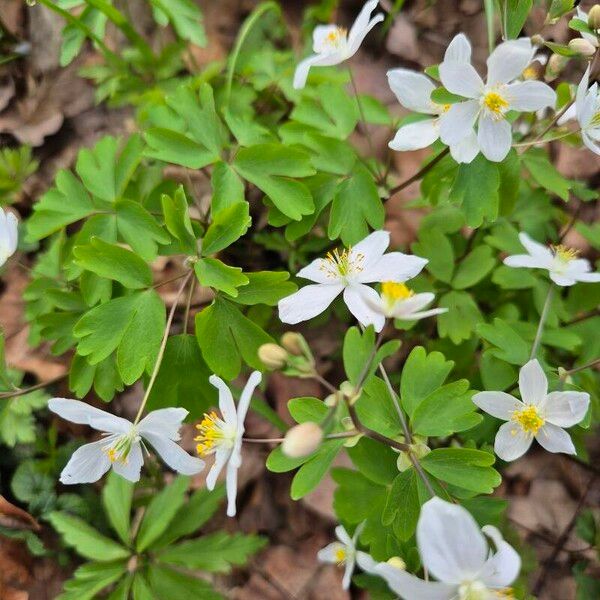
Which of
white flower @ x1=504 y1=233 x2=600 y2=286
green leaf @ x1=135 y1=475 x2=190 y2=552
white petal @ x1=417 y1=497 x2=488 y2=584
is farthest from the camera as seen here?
green leaf @ x1=135 y1=475 x2=190 y2=552

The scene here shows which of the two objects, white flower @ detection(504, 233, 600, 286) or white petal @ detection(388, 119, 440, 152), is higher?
white petal @ detection(388, 119, 440, 152)

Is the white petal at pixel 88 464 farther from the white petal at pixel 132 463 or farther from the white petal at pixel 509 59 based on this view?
the white petal at pixel 509 59

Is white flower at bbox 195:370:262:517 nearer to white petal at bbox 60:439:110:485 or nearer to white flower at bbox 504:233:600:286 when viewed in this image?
white petal at bbox 60:439:110:485

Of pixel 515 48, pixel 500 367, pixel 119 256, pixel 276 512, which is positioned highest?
pixel 515 48

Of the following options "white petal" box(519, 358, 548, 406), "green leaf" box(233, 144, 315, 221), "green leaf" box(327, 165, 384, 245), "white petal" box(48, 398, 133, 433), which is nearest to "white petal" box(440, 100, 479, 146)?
"green leaf" box(327, 165, 384, 245)

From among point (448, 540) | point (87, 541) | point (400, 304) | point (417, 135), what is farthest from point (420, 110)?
point (87, 541)

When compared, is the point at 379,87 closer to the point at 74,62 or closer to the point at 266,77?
the point at 266,77

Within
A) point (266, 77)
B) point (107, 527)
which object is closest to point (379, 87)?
point (266, 77)
